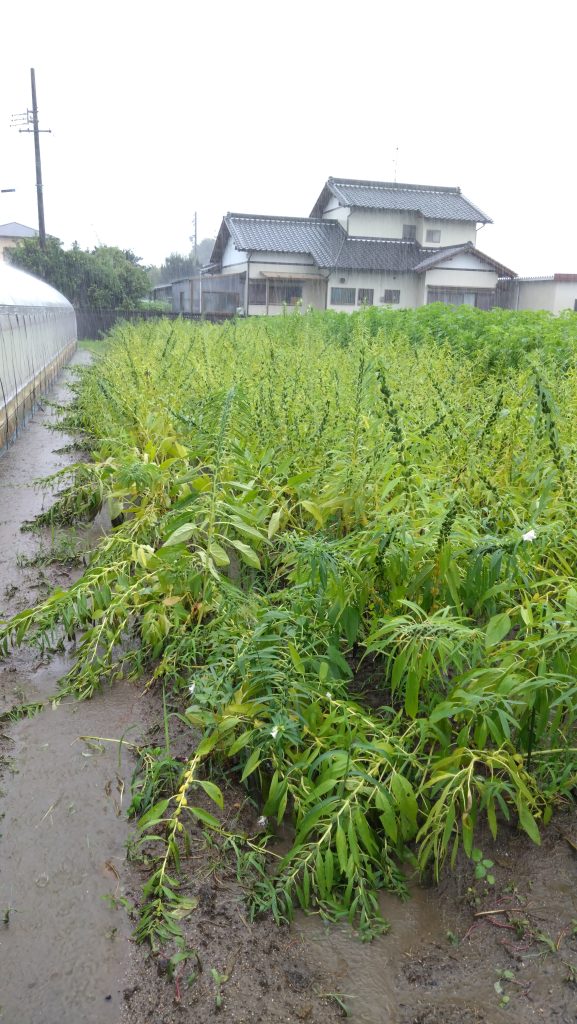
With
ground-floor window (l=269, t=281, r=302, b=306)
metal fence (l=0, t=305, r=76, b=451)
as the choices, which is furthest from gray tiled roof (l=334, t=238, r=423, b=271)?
metal fence (l=0, t=305, r=76, b=451)

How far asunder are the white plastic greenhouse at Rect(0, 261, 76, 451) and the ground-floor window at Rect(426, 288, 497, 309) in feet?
54.2

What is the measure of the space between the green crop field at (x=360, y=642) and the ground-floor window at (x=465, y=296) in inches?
1014

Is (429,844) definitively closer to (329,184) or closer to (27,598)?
(27,598)

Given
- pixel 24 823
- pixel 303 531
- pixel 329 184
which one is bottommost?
pixel 24 823

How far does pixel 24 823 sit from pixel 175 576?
1.05 metres

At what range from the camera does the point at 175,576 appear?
119 inches

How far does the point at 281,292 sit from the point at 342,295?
2.40 meters

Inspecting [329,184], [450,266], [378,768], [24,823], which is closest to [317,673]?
[378,768]

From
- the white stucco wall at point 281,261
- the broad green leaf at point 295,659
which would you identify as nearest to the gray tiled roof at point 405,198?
the white stucco wall at point 281,261

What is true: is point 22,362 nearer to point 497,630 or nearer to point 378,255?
point 497,630

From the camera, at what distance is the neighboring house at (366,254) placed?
2820 centimetres

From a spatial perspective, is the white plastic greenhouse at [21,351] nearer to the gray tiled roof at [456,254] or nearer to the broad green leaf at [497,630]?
the broad green leaf at [497,630]

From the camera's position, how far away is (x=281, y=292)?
29.1 metres

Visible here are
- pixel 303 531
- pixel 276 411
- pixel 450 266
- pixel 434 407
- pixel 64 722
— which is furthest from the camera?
pixel 450 266
